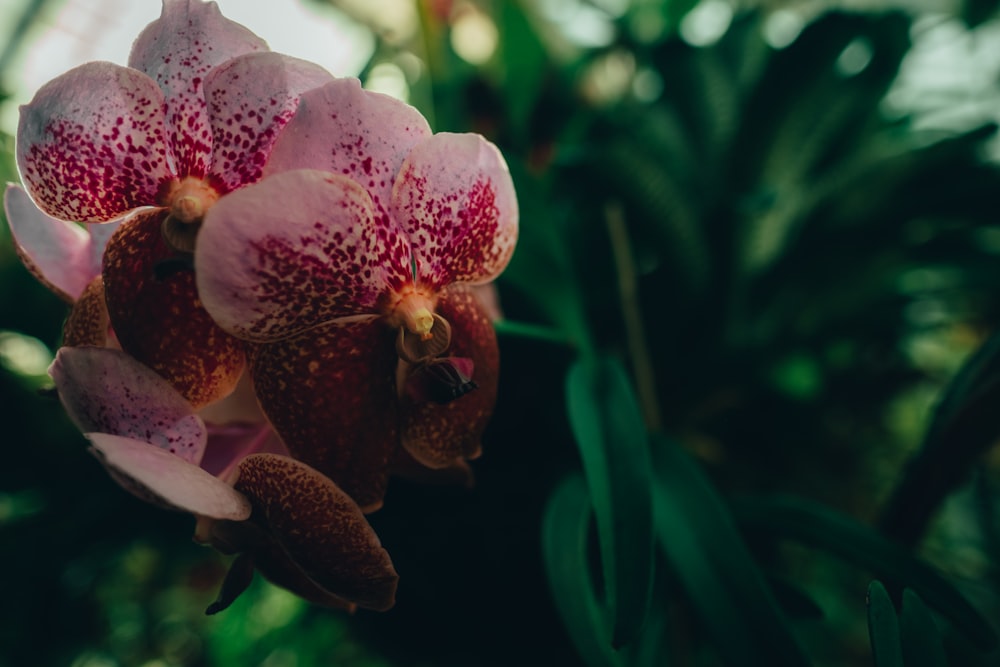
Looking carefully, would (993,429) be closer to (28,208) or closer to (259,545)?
(259,545)

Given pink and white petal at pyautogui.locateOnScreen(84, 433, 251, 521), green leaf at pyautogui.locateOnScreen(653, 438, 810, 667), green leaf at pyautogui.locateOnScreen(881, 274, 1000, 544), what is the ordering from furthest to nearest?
green leaf at pyautogui.locateOnScreen(881, 274, 1000, 544)
green leaf at pyautogui.locateOnScreen(653, 438, 810, 667)
pink and white petal at pyautogui.locateOnScreen(84, 433, 251, 521)

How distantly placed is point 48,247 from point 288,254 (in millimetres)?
155

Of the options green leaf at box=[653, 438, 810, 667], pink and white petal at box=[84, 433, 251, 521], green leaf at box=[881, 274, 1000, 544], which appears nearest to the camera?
pink and white petal at box=[84, 433, 251, 521]

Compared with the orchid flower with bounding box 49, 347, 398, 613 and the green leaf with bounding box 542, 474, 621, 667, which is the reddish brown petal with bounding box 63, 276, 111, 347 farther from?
the green leaf with bounding box 542, 474, 621, 667

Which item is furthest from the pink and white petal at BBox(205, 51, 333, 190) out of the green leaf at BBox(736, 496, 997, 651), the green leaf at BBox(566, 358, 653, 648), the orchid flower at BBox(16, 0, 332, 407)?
the green leaf at BBox(736, 496, 997, 651)

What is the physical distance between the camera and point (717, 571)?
34cm

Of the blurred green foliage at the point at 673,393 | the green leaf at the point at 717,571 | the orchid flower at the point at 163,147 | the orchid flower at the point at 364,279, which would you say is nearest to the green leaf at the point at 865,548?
the blurred green foliage at the point at 673,393

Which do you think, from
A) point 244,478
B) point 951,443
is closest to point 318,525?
point 244,478

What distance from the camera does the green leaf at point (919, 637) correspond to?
0.83 ft

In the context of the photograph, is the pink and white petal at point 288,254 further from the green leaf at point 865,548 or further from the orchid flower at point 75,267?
the green leaf at point 865,548

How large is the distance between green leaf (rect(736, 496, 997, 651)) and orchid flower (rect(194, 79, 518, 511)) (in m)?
0.29

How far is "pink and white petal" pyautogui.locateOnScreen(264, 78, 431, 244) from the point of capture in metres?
0.21

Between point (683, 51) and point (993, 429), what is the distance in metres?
0.51

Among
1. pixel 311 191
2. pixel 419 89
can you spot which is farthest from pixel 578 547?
pixel 419 89
